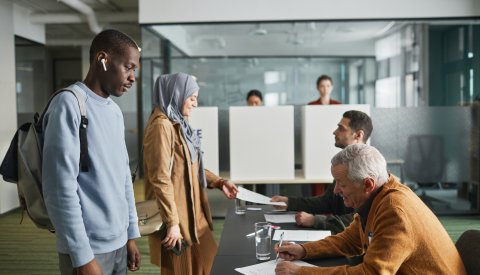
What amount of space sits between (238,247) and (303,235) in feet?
1.16

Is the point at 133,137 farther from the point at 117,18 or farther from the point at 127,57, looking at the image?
the point at 127,57

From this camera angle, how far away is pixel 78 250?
1.44 metres

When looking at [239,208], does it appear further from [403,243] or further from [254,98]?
[254,98]

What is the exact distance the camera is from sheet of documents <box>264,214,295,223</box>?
8.61 ft

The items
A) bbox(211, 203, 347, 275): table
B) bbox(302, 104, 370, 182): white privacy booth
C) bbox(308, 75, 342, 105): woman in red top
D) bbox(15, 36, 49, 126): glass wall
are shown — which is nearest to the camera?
bbox(211, 203, 347, 275): table

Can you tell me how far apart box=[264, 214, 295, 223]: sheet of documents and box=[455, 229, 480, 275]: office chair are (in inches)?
37.3

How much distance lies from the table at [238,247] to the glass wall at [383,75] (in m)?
2.94

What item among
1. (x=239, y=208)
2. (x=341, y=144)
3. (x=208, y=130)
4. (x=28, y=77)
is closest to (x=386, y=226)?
(x=341, y=144)

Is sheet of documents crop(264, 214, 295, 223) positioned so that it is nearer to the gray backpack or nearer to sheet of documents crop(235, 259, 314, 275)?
sheet of documents crop(235, 259, 314, 275)

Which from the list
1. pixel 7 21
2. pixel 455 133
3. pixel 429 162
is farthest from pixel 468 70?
pixel 7 21

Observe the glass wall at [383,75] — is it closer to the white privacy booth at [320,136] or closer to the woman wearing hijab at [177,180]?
the white privacy booth at [320,136]

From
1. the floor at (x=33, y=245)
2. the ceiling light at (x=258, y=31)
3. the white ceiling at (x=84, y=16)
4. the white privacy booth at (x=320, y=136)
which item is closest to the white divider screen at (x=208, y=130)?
the floor at (x=33, y=245)

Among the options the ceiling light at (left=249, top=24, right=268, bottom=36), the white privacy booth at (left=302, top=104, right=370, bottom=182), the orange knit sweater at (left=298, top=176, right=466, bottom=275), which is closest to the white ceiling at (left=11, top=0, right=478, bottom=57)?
the ceiling light at (left=249, top=24, right=268, bottom=36)

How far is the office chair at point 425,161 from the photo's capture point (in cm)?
575
